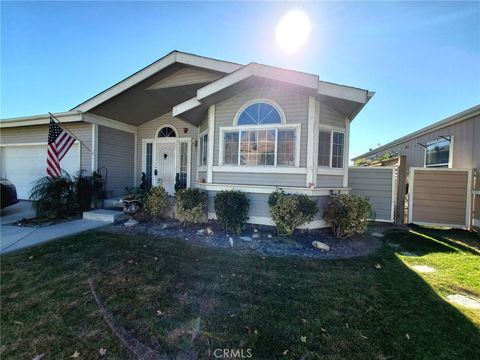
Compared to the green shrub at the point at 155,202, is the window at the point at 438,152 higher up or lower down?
higher up

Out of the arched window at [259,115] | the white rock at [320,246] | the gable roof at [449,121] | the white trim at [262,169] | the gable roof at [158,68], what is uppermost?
the gable roof at [158,68]

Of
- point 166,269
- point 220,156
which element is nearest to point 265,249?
point 166,269

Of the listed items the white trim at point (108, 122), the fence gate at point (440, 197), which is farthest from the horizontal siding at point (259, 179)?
the white trim at point (108, 122)

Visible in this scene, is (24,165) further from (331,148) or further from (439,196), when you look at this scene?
(439,196)

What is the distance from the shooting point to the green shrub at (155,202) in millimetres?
6387

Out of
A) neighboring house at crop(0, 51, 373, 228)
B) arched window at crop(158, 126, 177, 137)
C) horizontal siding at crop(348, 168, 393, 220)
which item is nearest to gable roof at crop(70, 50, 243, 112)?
neighboring house at crop(0, 51, 373, 228)

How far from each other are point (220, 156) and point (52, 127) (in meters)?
6.04

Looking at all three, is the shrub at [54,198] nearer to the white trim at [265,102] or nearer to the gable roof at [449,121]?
the white trim at [265,102]

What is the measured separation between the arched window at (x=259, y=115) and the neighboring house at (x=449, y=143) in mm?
6401

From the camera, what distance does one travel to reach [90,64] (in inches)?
347

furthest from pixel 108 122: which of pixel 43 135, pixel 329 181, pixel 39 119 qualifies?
pixel 329 181

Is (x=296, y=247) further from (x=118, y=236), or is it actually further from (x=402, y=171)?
(x=402, y=171)

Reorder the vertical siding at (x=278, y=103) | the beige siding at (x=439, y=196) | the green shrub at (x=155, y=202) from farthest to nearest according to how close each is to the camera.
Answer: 1. the beige siding at (x=439, y=196)
2. the green shrub at (x=155, y=202)
3. the vertical siding at (x=278, y=103)

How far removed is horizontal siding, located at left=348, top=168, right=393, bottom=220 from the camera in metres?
7.41
